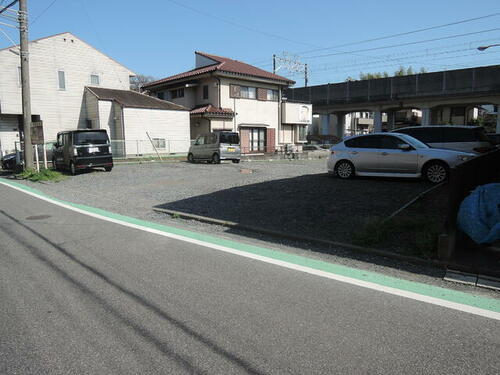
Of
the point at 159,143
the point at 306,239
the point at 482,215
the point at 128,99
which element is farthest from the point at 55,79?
the point at 482,215

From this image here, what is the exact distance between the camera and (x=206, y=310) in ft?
12.0

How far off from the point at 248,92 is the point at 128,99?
9227 mm

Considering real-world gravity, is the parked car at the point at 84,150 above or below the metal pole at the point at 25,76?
below

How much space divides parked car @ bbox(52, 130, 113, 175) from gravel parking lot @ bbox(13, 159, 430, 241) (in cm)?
229

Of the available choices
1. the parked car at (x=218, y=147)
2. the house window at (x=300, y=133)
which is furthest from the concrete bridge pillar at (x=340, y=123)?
the parked car at (x=218, y=147)

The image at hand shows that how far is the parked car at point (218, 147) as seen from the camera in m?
20.7

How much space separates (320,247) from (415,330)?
8.52 feet

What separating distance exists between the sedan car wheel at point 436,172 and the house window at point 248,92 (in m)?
20.4

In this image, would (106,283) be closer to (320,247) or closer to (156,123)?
(320,247)

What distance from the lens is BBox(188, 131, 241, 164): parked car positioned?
20.7m

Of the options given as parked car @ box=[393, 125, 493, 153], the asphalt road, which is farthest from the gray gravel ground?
parked car @ box=[393, 125, 493, 153]

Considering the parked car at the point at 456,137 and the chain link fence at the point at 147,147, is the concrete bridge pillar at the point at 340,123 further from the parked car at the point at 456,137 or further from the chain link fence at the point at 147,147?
the parked car at the point at 456,137

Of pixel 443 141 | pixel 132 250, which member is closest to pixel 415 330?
pixel 132 250

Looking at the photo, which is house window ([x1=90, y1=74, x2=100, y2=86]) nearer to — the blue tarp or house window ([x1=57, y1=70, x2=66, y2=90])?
house window ([x1=57, y1=70, x2=66, y2=90])
